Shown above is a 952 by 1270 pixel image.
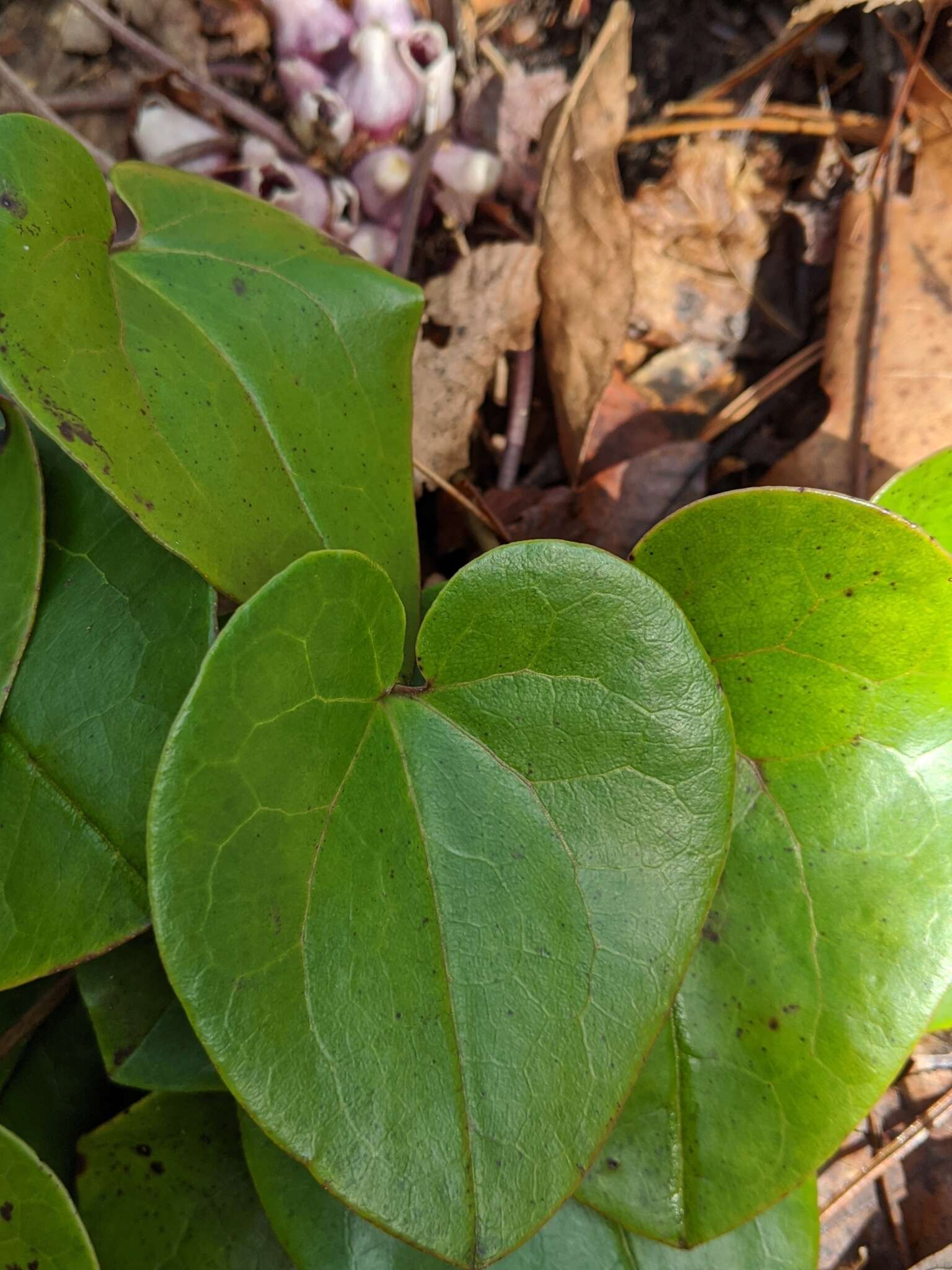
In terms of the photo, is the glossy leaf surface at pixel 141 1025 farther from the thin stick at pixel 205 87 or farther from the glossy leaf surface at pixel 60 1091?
the thin stick at pixel 205 87

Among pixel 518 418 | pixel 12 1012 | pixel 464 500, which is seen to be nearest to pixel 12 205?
pixel 464 500

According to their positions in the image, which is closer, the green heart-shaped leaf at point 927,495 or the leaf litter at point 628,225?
the green heart-shaped leaf at point 927,495

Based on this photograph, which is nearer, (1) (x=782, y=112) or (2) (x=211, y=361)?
(2) (x=211, y=361)

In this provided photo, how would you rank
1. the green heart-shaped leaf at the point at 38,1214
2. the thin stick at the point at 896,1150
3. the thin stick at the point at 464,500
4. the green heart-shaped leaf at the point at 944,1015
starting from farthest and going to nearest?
the thin stick at the point at 464,500
the thin stick at the point at 896,1150
the green heart-shaped leaf at the point at 944,1015
the green heart-shaped leaf at the point at 38,1214

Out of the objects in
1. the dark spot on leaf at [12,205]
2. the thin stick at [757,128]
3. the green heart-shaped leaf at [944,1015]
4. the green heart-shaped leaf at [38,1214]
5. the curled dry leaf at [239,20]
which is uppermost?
the curled dry leaf at [239,20]

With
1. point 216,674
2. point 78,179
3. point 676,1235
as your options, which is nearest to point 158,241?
point 78,179

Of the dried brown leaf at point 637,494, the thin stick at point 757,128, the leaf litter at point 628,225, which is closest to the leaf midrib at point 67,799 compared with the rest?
the leaf litter at point 628,225

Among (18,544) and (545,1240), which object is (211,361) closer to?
(18,544)
